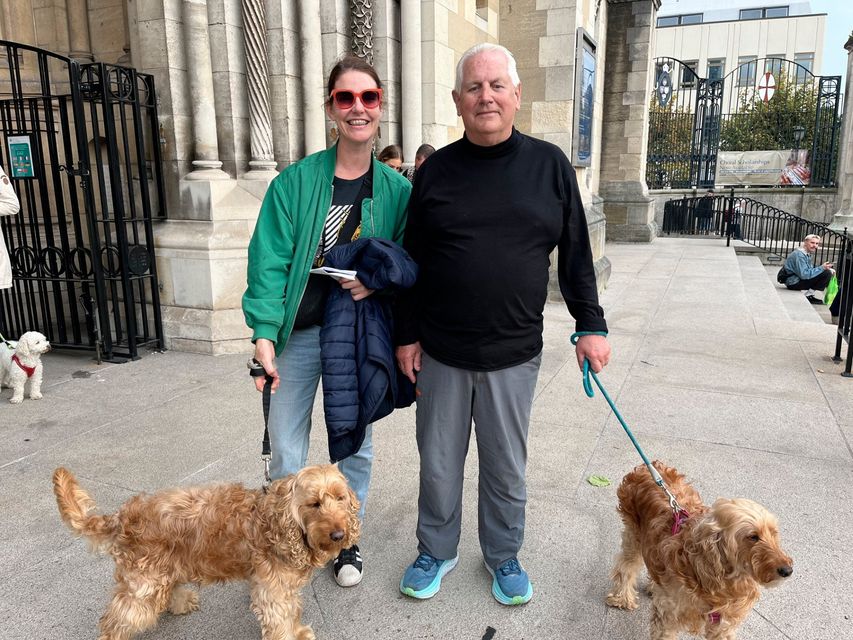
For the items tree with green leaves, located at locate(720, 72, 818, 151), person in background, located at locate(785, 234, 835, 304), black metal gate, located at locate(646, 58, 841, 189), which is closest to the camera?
person in background, located at locate(785, 234, 835, 304)

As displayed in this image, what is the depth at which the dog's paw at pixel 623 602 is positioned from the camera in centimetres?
273

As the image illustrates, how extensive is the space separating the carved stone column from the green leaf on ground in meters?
5.18

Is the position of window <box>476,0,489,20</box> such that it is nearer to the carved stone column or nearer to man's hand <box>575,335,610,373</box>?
the carved stone column

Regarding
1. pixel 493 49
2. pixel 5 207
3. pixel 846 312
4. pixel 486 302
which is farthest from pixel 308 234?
pixel 846 312

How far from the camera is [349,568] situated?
9.56 ft

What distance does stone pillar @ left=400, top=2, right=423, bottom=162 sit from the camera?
729 centimetres

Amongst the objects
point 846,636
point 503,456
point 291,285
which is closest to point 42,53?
point 291,285

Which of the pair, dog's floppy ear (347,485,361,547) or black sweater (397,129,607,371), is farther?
black sweater (397,129,607,371)

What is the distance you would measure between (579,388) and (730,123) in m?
35.8

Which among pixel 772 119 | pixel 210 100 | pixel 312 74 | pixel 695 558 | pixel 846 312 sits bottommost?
pixel 846 312

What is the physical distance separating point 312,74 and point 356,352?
4869mm

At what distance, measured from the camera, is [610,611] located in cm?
273

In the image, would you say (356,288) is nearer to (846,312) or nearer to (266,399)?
(266,399)

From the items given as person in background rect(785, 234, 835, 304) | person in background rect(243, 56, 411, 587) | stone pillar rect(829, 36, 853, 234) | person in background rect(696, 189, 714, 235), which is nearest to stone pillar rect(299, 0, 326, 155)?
person in background rect(243, 56, 411, 587)
